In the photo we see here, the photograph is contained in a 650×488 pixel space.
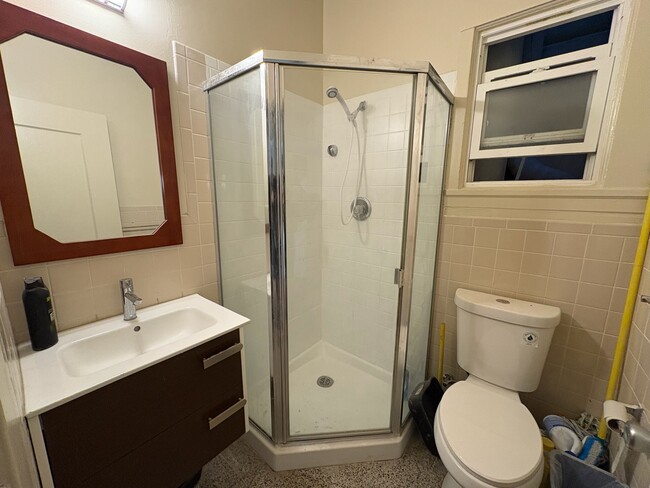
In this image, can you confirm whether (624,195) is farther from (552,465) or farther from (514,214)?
(552,465)

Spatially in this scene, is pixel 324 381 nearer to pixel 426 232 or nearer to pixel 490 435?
pixel 490 435

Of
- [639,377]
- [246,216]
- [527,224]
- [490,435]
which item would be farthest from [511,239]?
[246,216]

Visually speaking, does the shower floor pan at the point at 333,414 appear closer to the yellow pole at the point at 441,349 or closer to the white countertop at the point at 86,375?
the yellow pole at the point at 441,349

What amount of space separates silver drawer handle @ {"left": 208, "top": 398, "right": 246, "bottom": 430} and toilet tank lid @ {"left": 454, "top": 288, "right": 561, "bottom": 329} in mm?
1137

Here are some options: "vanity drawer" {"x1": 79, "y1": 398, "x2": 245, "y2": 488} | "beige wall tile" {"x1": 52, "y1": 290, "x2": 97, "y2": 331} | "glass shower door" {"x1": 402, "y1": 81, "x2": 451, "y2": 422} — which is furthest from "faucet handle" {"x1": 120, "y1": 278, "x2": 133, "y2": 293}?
"glass shower door" {"x1": 402, "y1": 81, "x2": 451, "y2": 422}

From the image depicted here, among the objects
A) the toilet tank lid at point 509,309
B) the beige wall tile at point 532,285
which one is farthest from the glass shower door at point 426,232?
the beige wall tile at point 532,285

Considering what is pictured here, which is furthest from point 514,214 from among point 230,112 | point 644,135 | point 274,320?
point 230,112

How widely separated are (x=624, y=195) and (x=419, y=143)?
86 centimetres

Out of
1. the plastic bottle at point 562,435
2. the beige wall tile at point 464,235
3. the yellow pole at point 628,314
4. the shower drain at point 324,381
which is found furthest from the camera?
the shower drain at point 324,381

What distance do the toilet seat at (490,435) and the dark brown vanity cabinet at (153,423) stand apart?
2.83 feet

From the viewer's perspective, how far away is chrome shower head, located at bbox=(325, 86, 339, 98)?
1.48m

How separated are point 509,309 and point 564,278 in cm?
31

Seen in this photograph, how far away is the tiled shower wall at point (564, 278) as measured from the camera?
119cm

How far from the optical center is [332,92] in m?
1.54
